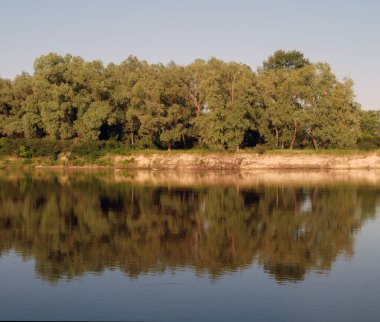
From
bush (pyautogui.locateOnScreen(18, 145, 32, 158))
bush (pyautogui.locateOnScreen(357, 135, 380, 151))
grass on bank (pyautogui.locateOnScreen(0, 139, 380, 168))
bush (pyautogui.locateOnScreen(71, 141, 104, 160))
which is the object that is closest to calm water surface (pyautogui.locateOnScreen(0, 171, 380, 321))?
bush (pyautogui.locateOnScreen(357, 135, 380, 151))

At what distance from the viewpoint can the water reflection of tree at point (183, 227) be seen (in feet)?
74.5

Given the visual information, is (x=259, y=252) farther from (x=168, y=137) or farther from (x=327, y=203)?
(x=168, y=137)

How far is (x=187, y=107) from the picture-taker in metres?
84.9

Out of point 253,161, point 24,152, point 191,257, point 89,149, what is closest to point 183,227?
point 191,257

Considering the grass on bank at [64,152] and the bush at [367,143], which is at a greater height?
the bush at [367,143]

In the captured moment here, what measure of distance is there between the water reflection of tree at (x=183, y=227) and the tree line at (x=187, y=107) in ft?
98.3

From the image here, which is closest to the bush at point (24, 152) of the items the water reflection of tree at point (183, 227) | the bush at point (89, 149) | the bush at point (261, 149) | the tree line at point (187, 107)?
the tree line at point (187, 107)

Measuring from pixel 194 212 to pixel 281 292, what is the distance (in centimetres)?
1814

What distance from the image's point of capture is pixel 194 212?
36344 mm

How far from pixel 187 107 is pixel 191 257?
62892 mm

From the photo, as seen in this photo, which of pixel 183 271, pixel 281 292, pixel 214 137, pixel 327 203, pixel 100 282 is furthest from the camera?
pixel 214 137

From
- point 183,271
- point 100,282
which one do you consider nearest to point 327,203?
point 183,271

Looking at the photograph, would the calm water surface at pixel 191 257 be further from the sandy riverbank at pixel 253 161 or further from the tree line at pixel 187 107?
the tree line at pixel 187 107

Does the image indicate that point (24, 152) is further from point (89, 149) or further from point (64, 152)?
point (89, 149)
